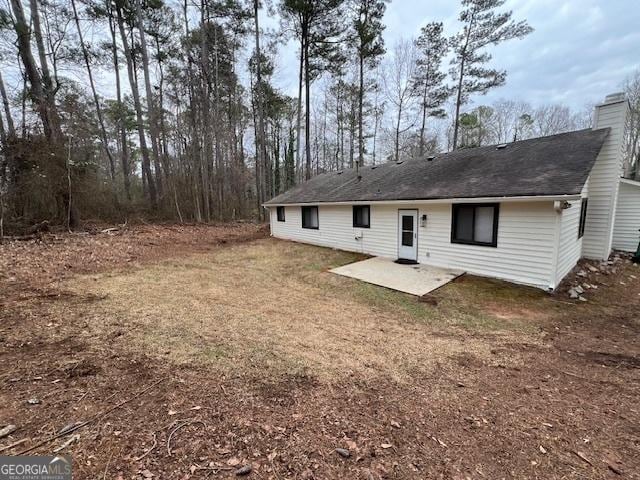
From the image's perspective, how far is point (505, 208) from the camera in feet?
20.6

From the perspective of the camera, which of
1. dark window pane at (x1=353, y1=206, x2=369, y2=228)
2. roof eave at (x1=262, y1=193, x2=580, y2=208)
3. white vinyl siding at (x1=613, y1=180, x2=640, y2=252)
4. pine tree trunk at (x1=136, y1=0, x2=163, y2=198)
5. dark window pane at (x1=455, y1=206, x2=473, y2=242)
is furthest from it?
pine tree trunk at (x1=136, y1=0, x2=163, y2=198)

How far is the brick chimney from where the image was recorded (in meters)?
7.29

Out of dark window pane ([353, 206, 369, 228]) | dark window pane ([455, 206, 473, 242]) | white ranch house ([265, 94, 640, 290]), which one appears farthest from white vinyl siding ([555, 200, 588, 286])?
dark window pane ([353, 206, 369, 228])

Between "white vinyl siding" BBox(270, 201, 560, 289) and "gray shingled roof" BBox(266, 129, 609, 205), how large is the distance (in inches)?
14.6

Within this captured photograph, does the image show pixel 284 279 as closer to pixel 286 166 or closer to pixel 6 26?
pixel 6 26

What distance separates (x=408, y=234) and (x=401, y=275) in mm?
1765

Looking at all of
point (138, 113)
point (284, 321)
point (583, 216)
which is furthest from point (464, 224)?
point (138, 113)

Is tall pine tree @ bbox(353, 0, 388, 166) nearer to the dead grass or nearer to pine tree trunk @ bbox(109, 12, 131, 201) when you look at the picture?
pine tree trunk @ bbox(109, 12, 131, 201)

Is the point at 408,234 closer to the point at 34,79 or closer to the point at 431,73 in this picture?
the point at 34,79

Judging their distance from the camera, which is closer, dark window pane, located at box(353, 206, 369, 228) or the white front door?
the white front door

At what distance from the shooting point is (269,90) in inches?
693

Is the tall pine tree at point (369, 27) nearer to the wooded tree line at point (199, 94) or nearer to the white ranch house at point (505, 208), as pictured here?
the wooded tree line at point (199, 94)

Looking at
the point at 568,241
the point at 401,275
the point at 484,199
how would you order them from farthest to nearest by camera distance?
the point at 401,275, the point at 568,241, the point at 484,199

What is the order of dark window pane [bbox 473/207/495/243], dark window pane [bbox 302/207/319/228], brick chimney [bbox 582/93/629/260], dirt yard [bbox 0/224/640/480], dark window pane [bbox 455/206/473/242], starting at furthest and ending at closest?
dark window pane [bbox 302/207/319/228]
brick chimney [bbox 582/93/629/260]
dark window pane [bbox 455/206/473/242]
dark window pane [bbox 473/207/495/243]
dirt yard [bbox 0/224/640/480]
